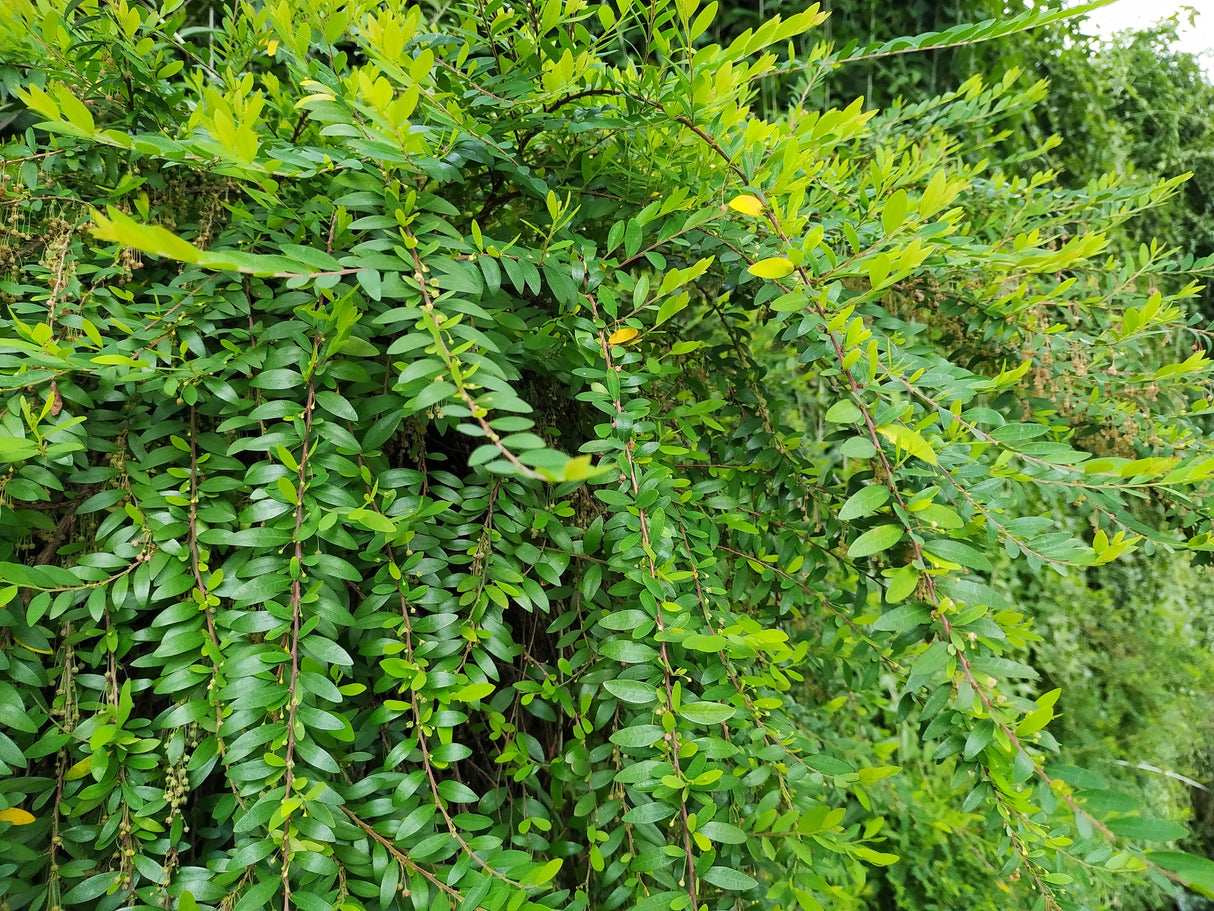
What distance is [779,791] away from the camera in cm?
53

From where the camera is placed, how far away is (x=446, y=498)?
1.88 ft

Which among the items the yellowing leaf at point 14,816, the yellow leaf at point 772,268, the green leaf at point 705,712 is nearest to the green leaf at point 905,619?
the green leaf at point 705,712

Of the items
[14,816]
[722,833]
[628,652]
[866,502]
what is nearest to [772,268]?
[866,502]

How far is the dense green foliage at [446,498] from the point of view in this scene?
0.44 metres

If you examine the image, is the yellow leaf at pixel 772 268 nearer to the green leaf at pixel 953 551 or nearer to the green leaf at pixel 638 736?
the green leaf at pixel 953 551

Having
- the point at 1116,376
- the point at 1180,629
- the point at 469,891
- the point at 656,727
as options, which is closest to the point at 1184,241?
the point at 1180,629

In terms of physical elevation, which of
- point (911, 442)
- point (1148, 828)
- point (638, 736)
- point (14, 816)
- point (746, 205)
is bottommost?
point (14, 816)

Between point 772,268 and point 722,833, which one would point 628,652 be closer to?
point 722,833

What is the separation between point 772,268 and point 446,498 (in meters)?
0.32

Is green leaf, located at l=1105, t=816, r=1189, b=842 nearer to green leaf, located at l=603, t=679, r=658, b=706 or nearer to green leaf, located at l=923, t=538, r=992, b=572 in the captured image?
green leaf, located at l=923, t=538, r=992, b=572

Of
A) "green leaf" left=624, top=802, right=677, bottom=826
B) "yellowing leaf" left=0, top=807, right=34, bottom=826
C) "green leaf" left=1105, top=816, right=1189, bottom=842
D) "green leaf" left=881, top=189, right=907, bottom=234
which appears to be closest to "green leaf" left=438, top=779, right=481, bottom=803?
"green leaf" left=624, top=802, right=677, bottom=826

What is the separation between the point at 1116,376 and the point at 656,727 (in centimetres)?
65

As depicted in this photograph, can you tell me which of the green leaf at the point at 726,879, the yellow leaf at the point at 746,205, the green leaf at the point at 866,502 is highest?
the yellow leaf at the point at 746,205

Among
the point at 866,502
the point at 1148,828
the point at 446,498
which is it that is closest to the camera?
the point at 1148,828
